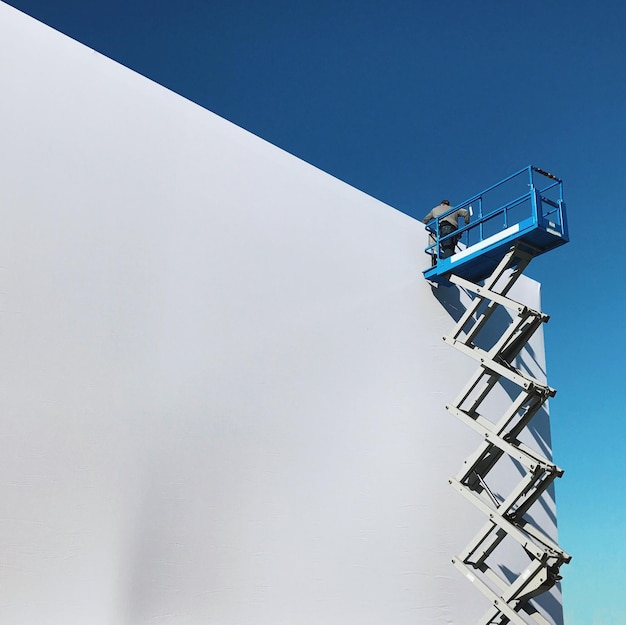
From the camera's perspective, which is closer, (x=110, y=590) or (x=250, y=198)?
(x=110, y=590)

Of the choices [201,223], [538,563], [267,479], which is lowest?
[538,563]

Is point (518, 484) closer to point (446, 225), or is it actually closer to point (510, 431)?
point (510, 431)

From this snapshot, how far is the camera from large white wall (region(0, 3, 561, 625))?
6.86m

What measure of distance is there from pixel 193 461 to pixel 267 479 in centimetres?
112

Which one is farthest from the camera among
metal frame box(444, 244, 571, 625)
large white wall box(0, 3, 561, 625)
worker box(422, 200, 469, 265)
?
worker box(422, 200, 469, 265)

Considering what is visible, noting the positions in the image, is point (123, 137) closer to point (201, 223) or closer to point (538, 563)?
point (201, 223)

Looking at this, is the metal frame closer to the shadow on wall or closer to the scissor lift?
the scissor lift


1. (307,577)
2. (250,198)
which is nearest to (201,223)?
(250,198)

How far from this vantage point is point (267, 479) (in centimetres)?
832

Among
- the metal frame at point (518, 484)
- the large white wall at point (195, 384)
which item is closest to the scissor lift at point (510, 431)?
the metal frame at point (518, 484)

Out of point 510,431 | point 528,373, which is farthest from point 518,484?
point 528,373

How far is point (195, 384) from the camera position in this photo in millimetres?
8016

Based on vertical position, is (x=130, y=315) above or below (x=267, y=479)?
above

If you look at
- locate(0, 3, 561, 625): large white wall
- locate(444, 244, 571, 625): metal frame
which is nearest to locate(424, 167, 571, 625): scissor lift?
locate(444, 244, 571, 625): metal frame
